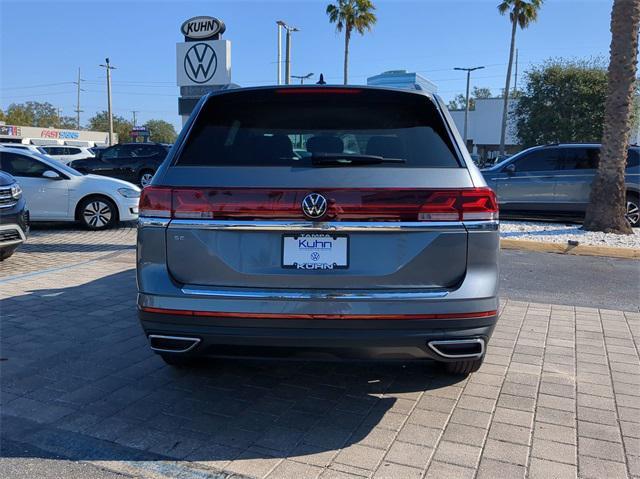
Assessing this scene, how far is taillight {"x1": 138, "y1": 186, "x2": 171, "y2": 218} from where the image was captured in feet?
9.71

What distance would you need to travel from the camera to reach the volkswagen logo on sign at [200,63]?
9438 mm

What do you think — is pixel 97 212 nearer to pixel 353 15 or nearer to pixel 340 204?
pixel 340 204

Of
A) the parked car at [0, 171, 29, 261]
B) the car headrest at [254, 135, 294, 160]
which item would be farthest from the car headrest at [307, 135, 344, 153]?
the parked car at [0, 171, 29, 261]

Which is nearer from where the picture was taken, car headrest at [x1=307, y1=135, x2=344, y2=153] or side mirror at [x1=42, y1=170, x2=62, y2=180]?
car headrest at [x1=307, y1=135, x2=344, y2=153]

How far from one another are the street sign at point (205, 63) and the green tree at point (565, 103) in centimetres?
2424

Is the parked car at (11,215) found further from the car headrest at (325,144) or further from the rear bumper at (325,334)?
the car headrest at (325,144)

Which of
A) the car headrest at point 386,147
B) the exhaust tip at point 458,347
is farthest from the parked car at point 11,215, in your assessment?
the exhaust tip at point 458,347

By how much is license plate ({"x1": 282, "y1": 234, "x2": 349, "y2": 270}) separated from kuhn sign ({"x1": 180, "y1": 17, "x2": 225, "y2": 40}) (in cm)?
767

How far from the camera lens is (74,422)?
3.29 m

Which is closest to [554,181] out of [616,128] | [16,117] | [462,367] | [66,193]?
[616,128]

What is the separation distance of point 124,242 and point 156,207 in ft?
23.4

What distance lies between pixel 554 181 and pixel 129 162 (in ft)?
45.4

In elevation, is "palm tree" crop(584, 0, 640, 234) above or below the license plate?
above

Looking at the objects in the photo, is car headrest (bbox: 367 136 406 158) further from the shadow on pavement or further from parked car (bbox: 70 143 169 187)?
parked car (bbox: 70 143 169 187)
